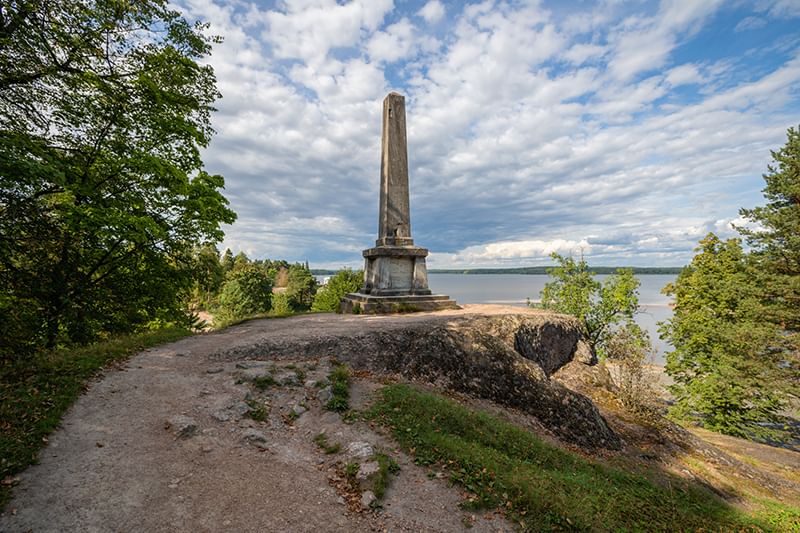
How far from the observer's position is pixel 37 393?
18.5ft

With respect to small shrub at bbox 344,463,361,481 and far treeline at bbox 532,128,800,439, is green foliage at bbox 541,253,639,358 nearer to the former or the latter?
far treeline at bbox 532,128,800,439

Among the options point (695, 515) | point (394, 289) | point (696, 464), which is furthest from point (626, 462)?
point (394, 289)

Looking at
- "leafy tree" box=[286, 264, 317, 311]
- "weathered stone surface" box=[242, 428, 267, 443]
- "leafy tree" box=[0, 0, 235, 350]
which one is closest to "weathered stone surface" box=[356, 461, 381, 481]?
"weathered stone surface" box=[242, 428, 267, 443]

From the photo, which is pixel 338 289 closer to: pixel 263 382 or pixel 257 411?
pixel 263 382

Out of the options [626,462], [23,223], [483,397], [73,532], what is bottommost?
[626,462]

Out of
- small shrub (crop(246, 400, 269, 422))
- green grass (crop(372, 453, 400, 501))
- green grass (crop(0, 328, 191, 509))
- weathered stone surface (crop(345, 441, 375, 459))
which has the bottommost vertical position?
green grass (crop(372, 453, 400, 501))

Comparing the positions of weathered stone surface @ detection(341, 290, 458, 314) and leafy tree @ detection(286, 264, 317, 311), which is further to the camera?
leafy tree @ detection(286, 264, 317, 311)

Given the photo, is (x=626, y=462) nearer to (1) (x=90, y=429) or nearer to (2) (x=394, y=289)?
(2) (x=394, y=289)

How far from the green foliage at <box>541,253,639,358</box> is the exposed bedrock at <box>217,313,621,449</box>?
12854 mm

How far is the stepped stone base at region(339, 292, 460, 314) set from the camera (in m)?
14.6

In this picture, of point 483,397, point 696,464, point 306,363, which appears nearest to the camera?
point 306,363

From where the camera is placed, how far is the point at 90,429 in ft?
17.1

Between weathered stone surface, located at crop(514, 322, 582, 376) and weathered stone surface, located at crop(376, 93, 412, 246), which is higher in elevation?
weathered stone surface, located at crop(376, 93, 412, 246)

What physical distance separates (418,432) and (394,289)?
9.53 metres
